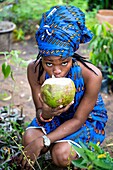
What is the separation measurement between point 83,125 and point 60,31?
2.90 ft

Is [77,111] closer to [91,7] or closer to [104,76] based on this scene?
[104,76]

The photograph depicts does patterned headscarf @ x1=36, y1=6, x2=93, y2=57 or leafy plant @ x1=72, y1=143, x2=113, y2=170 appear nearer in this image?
leafy plant @ x1=72, y1=143, x2=113, y2=170

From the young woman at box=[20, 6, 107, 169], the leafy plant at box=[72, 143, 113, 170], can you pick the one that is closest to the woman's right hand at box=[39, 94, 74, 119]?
the young woman at box=[20, 6, 107, 169]

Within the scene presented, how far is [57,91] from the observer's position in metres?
2.36

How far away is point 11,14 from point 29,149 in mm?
4995

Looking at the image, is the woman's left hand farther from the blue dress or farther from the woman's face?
the woman's face

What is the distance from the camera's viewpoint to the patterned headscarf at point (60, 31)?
2365mm

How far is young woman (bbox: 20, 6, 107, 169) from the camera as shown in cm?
238

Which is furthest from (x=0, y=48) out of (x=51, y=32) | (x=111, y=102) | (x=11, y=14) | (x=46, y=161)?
(x=51, y=32)

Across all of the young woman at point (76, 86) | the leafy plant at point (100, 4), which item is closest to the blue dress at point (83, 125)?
the young woman at point (76, 86)

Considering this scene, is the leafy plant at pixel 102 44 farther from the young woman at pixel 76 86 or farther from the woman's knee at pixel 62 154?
the woman's knee at pixel 62 154

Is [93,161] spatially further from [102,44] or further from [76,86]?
[102,44]

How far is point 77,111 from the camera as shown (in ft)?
8.89

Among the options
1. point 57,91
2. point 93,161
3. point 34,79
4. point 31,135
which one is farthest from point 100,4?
point 93,161
